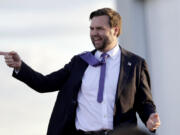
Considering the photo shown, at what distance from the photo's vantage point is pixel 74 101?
411 cm

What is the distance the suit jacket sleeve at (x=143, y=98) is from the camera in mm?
4123

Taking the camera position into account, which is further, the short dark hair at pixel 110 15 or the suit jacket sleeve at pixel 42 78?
the short dark hair at pixel 110 15

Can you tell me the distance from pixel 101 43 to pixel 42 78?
45 centimetres

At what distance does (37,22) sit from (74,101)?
1833 mm

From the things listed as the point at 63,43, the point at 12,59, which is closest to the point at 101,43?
the point at 12,59

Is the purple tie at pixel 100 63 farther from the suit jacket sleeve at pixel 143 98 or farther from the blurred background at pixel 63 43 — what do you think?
the blurred background at pixel 63 43

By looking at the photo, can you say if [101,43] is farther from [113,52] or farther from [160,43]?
[160,43]

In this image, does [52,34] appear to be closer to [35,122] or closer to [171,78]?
[35,122]

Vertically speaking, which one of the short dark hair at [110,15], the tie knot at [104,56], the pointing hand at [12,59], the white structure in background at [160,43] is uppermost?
the short dark hair at [110,15]

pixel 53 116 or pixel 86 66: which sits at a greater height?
pixel 86 66

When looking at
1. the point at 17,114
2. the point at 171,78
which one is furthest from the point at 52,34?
the point at 171,78

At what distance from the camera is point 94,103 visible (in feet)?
13.3

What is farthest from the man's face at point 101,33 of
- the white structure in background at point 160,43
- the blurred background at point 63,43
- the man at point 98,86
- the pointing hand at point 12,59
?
the white structure in background at point 160,43

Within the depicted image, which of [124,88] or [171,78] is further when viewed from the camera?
[171,78]
